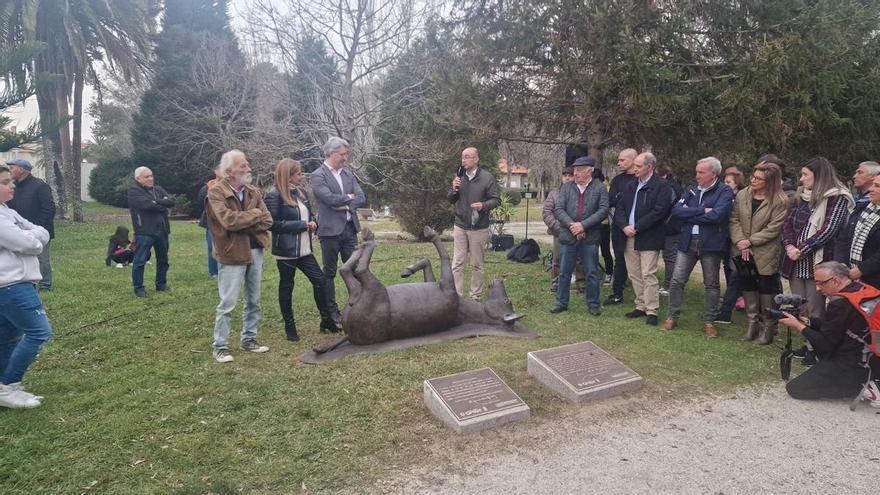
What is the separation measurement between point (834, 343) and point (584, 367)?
1.97 m

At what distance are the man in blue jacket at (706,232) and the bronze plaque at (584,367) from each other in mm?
1909

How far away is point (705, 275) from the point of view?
618 centimetres

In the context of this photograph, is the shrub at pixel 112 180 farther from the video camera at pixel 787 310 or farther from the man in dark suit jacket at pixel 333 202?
the video camera at pixel 787 310

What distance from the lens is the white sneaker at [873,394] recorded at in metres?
4.11

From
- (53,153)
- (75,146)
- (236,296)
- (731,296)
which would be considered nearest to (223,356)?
Answer: (236,296)

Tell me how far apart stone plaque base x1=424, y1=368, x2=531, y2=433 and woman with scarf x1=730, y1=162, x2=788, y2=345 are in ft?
11.4

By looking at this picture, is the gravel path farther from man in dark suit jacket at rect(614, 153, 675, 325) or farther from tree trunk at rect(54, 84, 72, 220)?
tree trunk at rect(54, 84, 72, 220)

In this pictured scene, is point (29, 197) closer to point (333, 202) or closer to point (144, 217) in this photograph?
point (144, 217)

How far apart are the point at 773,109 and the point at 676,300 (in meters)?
2.80

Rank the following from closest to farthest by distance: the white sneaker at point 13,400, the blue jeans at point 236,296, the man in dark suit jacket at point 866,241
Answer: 1. the white sneaker at point 13,400
2. the man in dark suit jacket at point 866,241
3. the blue jeans at point 236,296

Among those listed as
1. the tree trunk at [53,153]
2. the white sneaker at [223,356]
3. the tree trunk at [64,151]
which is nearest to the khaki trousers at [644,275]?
the white sneaker at [223,356]

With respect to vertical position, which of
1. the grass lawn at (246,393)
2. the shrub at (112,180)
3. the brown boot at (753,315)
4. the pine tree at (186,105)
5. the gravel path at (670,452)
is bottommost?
the gravel path at (670,452)

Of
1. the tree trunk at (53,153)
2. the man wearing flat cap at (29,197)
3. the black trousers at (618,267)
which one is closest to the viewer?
the man wearing flat cap at (29,197)

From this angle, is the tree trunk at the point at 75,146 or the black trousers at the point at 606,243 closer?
the black trousers at the point at 606,243
